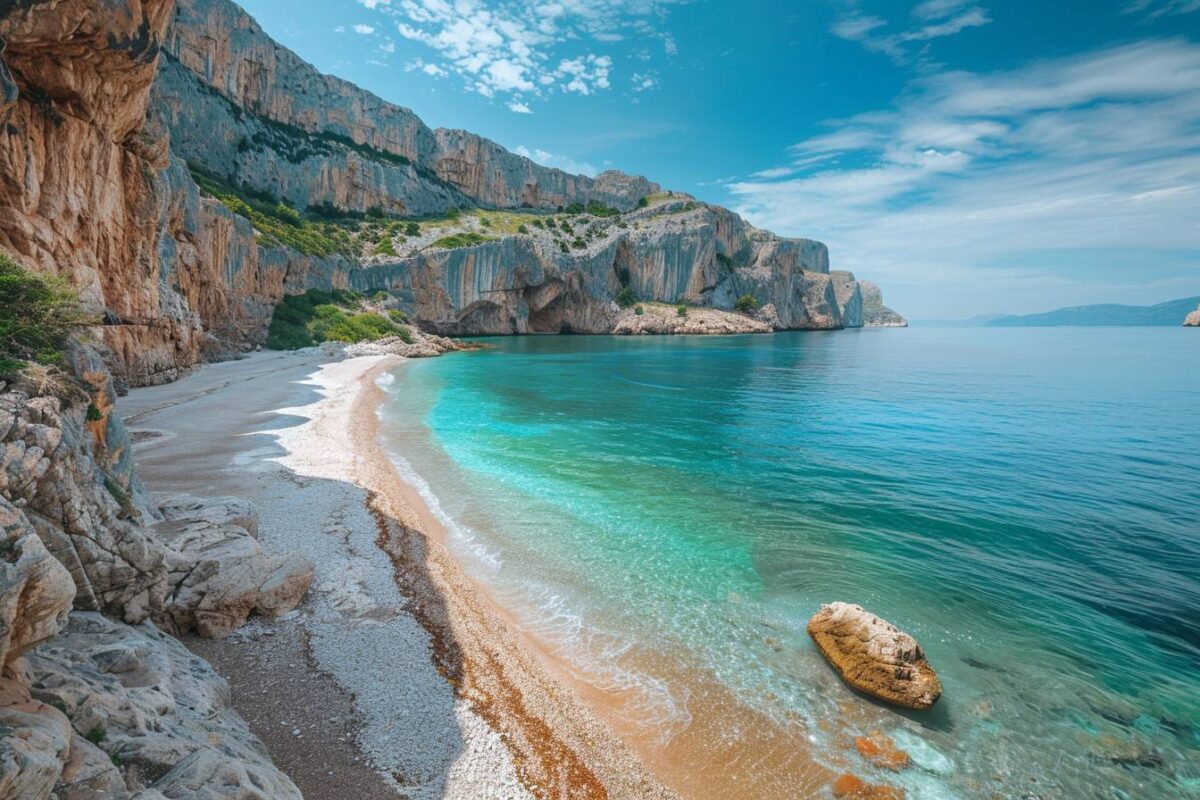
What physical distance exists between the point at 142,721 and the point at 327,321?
62.7 meters

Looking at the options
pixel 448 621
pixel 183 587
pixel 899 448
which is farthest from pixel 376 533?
pixel 899 448

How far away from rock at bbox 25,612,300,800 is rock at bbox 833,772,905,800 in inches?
225

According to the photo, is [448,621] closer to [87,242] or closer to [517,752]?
[517,752]

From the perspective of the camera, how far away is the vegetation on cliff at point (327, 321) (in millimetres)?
53094

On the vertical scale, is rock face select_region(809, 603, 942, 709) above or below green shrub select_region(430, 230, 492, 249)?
below

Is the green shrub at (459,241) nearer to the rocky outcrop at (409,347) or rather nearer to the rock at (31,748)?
the rocky outcrop at (409,347)

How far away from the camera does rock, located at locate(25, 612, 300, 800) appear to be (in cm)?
363

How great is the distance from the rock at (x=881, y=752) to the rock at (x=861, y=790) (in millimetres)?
334

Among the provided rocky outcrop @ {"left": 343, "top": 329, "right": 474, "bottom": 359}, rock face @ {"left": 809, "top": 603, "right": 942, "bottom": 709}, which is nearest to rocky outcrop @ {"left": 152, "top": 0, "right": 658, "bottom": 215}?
rocky outcrop @ {"left": 343, "top": 329, "right": 474, "bottom": 359}

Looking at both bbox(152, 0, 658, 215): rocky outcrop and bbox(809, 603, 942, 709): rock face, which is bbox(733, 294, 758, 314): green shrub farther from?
bbox(809, 603, 942, 709): rock face

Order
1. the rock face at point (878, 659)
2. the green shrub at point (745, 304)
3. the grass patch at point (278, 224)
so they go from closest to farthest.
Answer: the rock face at point (878, 659)
the grass patch at point (278, 224)
the green shrub at point (745, 304)

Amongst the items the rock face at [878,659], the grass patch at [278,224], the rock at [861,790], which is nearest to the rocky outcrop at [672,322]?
the grass patch at [278,224]

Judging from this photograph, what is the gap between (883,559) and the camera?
1171cm

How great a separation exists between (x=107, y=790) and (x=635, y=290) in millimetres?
110878
